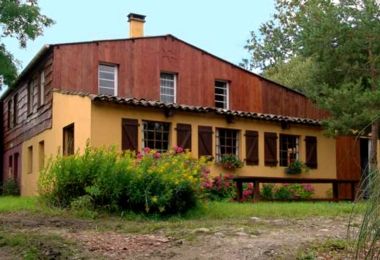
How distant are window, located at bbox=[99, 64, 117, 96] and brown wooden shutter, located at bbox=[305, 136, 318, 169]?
690 cm

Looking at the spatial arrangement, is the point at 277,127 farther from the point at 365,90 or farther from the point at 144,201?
the point at 144,201

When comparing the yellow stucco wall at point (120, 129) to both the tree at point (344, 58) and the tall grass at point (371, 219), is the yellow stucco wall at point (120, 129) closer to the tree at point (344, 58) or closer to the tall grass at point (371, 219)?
the tree at point (344, 58)

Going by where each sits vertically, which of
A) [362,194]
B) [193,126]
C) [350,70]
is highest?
[350,70]

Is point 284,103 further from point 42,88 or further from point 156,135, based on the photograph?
point 42,88

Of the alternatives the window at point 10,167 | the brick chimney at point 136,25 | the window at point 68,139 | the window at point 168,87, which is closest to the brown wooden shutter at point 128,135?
the window at point 68,139

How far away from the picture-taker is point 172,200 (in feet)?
32.9

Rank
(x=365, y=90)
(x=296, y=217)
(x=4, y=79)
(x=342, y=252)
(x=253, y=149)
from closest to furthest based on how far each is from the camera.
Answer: (x=342, y=252)
(x=296, y=217)
(x=365, y=90)
(x=253, y=149)
(x=4, y=79)

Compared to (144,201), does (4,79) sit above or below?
above

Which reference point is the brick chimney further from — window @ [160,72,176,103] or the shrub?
the shrub

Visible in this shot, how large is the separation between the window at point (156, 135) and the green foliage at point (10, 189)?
791 centimetres

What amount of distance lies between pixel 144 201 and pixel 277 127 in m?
9.99

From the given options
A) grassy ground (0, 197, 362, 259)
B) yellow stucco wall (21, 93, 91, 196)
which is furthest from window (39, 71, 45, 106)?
grassy ground (0, 197, 362, 259)

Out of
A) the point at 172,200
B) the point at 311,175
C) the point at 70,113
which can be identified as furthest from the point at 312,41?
the point at 172,200

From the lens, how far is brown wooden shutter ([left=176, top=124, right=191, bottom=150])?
16.9 meters
